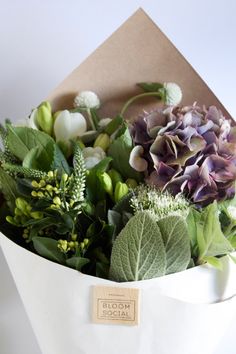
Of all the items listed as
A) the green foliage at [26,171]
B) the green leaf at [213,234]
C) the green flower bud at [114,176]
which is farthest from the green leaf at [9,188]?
the green leaf at [213,234]

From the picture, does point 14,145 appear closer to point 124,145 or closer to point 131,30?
point 124,145

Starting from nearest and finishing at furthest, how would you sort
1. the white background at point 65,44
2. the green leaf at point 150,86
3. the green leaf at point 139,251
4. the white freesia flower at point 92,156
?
the green leaf at point 139,251, the white freesia flower at point 92,156, the green leaf at point 150,86, the white background at point 65,44

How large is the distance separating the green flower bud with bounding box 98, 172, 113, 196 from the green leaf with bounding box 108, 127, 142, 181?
0.05m

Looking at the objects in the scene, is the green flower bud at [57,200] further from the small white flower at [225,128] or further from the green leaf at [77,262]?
the small white flower at [225,128]

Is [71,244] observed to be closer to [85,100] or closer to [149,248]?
[149,248]

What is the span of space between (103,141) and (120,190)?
10 centimetres

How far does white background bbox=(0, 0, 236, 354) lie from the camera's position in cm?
82

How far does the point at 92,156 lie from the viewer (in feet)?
2.04

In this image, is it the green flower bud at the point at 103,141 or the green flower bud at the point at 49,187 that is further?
the green flower bud at the point at 103,141

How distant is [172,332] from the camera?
540mm

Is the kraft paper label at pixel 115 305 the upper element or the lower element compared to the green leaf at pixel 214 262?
upper

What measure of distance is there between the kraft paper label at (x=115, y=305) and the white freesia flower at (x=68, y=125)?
229 mm

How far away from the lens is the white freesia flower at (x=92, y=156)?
0.60 m

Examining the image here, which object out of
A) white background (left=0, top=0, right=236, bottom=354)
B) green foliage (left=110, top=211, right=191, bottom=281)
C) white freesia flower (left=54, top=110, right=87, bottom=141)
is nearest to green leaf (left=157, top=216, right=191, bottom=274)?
green foliage (left=110, top=211, right=191, bottom=281)
